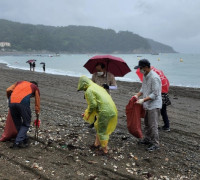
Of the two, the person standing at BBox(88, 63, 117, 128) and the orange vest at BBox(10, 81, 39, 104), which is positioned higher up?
the person standing at BBox(88, 63, 117, 128)

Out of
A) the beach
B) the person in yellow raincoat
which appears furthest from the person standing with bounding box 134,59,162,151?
the person in yellow raincoat

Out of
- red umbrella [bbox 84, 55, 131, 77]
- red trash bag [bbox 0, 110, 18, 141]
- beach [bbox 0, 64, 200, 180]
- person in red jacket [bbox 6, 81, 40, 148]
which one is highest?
red umbrella [bbox 84, 55, 131, 77]

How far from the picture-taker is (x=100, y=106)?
4883mm

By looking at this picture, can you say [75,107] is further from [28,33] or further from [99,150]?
[28,33]

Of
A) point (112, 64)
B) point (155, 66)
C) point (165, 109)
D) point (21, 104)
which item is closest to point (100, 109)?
point (21, 104)

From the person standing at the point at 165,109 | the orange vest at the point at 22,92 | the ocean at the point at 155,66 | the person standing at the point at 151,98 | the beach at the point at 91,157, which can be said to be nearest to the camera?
the beach at the point at 91,157

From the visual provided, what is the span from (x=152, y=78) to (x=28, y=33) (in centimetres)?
20863

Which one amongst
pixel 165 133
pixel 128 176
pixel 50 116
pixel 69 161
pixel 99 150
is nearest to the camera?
pixel 128 176

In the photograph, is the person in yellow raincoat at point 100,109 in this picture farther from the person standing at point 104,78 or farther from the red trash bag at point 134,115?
the person standing at point 104,78

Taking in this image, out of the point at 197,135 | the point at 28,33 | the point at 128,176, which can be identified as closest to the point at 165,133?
the point at 197,135

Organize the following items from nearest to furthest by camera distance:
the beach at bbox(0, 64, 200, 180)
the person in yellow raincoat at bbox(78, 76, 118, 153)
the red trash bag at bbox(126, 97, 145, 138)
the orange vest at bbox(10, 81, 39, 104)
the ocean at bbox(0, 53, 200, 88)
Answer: the beach at bbox(0, 64, 200, 180) → the person in yellow raincoat at bbox(78, 76, 118, 153) → the orange vest at bbox(10, 81, 39, 104) → the red trash bag at bbox(126, 97, 145, 138) → the ocean at bbox(0, 53, 200, 88)

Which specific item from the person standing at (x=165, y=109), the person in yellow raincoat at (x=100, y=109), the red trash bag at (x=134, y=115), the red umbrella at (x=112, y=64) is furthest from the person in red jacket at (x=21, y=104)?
the person standing at (x=165, y=109)

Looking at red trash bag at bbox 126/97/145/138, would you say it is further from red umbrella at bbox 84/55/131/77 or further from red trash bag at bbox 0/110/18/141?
red trash bag at bbox 0/110/18/141

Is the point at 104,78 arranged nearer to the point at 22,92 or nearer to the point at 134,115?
the point at 134,115
